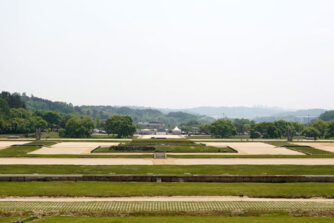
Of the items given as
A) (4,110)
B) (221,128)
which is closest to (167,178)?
(221,128)

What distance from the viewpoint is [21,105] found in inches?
6245

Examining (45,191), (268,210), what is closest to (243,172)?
(268,210)

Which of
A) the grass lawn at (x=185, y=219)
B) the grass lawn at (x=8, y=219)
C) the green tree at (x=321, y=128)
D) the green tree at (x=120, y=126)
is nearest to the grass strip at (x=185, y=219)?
the grass lawn at (x=185, y=219)

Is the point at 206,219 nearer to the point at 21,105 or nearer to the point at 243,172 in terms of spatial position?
the point at 243,172

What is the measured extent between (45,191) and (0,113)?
336ft

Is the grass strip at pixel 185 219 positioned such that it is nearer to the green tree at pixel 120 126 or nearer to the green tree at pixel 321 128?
the green tree at pixel 120 126

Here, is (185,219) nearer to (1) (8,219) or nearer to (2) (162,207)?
(2) (162,207)

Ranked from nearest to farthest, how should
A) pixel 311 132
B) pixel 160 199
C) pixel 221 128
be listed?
pixel 160 199 < pixel 221 128 < pixel 311 132

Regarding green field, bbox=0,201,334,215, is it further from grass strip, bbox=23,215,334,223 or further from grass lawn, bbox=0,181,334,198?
grass lawn, bbox=0,181,334,198

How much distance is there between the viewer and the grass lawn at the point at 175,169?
1576 inches

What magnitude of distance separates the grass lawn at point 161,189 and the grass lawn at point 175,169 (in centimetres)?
681

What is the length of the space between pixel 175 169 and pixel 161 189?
11.9 metres

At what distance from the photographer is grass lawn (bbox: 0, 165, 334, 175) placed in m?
40.0

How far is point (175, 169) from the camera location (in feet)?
139
